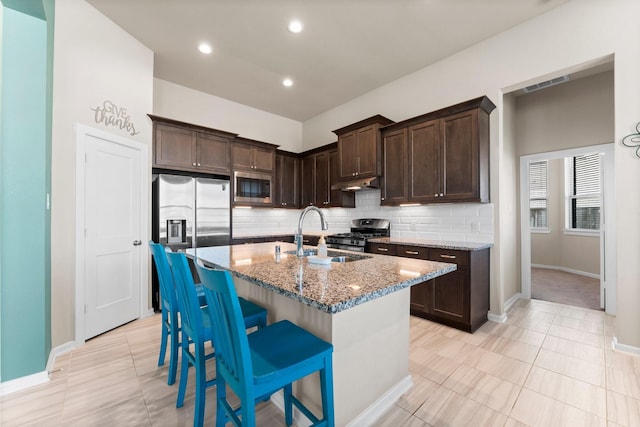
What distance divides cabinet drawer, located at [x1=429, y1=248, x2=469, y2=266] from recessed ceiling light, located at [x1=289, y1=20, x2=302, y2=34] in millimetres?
2848

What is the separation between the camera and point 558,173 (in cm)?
567

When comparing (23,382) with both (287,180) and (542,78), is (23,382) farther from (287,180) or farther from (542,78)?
(542,78)

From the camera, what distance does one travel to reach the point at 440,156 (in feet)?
10.7

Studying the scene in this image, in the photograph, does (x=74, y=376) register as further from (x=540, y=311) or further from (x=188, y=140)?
(x=540, y=311)

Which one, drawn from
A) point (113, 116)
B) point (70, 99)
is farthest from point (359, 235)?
point (70, 99)

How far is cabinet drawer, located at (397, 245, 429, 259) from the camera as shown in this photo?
314 cm

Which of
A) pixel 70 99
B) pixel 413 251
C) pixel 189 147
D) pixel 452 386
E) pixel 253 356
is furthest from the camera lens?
pixel 189 147

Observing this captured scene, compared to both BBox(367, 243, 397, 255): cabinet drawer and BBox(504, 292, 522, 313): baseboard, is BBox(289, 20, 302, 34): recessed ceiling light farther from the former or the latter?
BBox(504, 292, 522, 313): baseboard

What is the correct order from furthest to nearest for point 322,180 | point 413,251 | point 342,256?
1. point 322,180
2. point 413,251
3. point 342,256

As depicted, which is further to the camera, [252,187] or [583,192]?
[583,192]

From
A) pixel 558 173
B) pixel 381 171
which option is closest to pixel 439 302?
pixel 381 171

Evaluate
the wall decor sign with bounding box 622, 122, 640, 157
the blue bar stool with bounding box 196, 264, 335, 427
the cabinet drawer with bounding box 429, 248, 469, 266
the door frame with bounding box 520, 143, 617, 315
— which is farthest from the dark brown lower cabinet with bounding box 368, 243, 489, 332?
the blue bar stool with bounding box 196, 264, 335, 427

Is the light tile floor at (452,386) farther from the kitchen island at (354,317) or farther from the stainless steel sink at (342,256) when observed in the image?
the stainless steel sink at (342,256)

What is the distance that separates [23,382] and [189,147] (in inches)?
111
